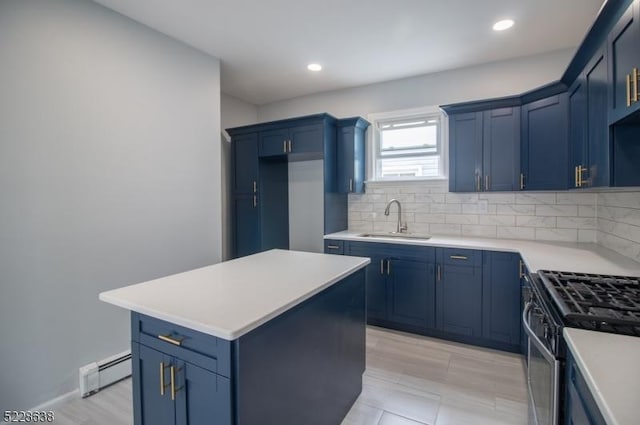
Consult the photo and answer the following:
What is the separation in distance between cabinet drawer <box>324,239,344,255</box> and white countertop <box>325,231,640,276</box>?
0.20 feet

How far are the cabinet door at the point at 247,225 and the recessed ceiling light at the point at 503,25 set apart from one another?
3015mm

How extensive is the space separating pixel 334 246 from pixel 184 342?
2407 millimetres

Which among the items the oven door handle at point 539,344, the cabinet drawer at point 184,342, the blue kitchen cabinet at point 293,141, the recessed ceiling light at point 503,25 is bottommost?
the oven door handle at point 539,344

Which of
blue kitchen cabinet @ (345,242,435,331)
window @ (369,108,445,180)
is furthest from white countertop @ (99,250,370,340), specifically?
window @ (369,108,445,180)

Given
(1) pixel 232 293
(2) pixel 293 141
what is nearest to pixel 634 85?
(1) pixel 232 293

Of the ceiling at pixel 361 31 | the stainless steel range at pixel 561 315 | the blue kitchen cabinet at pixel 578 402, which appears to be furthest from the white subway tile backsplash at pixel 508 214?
the blue kitchen cabinet at pixel 578 402

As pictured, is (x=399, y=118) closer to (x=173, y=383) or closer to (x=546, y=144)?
(x=546, y=144)

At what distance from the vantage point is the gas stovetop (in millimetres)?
1082

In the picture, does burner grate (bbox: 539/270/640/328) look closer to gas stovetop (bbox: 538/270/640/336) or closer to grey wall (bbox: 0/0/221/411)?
gas stovetop (bbox: 538/270/640/336)

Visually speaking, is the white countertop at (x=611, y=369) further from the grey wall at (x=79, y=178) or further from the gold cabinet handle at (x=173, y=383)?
the grey wall at (x=79, y=178)

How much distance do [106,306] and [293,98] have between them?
11.3 feet

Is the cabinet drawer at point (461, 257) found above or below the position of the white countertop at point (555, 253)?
below

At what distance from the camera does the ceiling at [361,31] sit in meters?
2.34

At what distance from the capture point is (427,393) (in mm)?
2201
